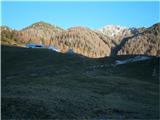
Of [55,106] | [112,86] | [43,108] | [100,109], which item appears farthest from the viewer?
[112,86]

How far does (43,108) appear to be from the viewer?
3047cm

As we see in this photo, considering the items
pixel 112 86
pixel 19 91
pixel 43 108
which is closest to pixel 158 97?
pixel 112 86

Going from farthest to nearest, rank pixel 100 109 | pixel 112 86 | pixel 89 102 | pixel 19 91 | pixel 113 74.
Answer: pixel 113 74 → pixel 112 86 → pixel 19 91 → pixel 89 102 → pixel 100 109

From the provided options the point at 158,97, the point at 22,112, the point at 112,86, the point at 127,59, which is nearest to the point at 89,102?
the point at 22,112

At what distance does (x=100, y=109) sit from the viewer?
3491 centimetres

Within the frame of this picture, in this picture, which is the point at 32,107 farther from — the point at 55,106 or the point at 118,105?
the point at 118,105

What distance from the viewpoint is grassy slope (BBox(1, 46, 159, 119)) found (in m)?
31.3

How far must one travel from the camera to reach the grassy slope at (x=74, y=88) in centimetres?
3131

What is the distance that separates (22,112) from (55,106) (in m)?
4.92

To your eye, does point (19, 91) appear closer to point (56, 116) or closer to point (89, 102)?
point (89, 102)

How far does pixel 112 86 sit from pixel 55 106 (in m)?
24.5

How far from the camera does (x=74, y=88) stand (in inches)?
2007

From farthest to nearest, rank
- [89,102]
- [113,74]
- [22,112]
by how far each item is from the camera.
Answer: [113,74] < [89,102] < [22,112]

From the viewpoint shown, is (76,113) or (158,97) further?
(158,97)
